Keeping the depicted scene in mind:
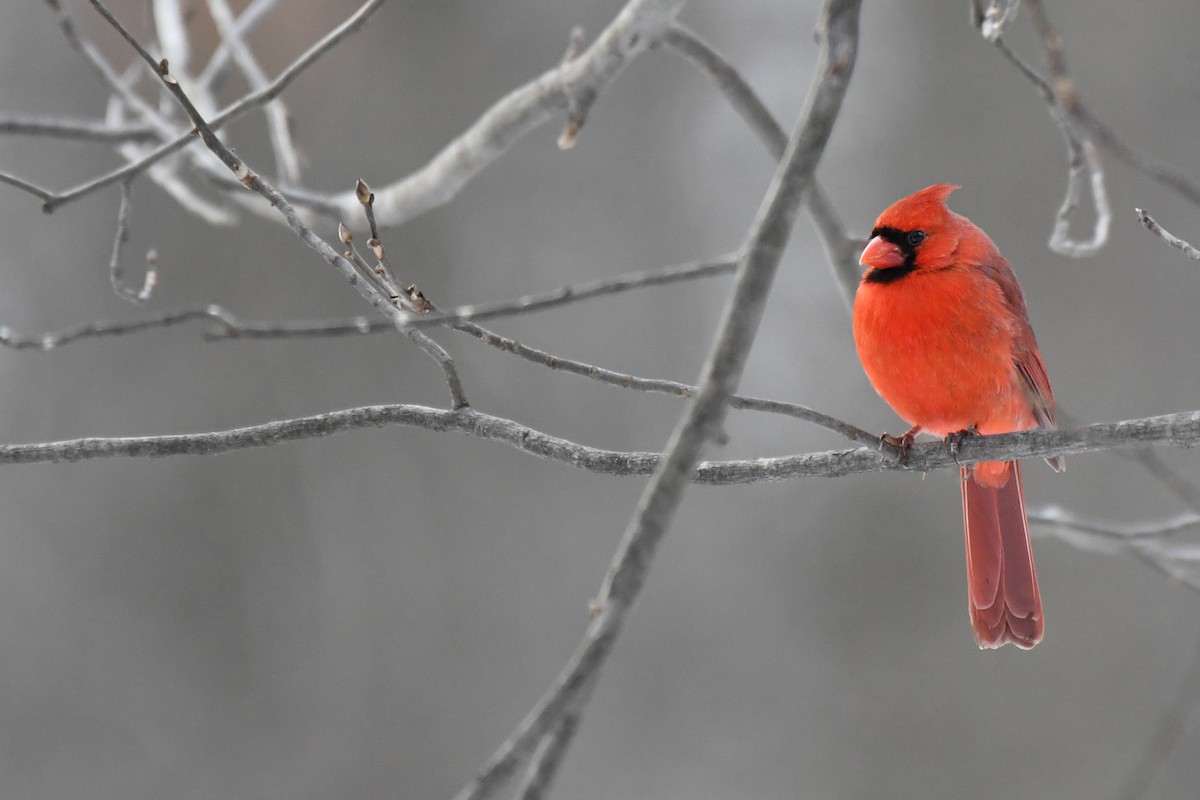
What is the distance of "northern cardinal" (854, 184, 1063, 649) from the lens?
2.19 metres

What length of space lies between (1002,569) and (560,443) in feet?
4.22

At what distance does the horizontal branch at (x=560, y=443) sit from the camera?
1471 millimetres

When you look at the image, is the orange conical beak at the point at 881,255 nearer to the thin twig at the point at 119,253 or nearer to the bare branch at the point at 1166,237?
the bare branch at the point at 1166,237

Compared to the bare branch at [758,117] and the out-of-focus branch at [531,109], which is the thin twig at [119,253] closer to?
the out-of-focus branch at [531,109]

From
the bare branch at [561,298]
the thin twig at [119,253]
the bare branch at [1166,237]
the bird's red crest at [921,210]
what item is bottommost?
the bare branch at [561,298]

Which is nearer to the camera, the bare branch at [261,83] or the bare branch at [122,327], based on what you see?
the bare branch at [122,327]

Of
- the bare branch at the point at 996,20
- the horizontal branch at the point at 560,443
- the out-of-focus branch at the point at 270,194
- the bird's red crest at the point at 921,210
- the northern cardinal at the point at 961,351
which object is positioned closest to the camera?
the out-of-focus branch at the point at 270,194

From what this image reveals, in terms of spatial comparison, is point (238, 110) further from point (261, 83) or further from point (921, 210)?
point (921, 210)

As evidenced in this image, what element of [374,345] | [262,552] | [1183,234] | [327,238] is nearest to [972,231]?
[327,238]

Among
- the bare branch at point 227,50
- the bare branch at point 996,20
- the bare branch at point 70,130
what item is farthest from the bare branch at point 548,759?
the bare branch at point 227,50

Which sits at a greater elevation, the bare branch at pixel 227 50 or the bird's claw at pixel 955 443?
the bare branch at pixel 227 50

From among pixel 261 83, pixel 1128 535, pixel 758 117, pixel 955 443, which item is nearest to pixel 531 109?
pixel 758 117

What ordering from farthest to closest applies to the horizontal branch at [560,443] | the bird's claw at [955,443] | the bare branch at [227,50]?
the bare branch at [227,50] → the bird's claw at [955,443] → the horizontal branch at [560,443]

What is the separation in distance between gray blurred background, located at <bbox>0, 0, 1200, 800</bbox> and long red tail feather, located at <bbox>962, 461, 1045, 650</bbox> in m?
1.97
